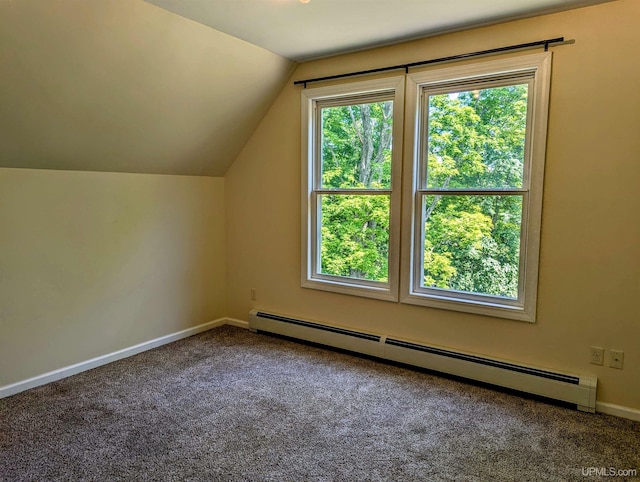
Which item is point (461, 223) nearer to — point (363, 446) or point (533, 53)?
point (533, 53)

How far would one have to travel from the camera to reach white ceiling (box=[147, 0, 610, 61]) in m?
2.50

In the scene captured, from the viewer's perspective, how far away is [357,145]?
357 cm

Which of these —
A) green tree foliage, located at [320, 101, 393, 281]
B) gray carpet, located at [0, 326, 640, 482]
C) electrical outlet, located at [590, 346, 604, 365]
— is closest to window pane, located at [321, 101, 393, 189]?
green tree foliage, located at [320, 101, 393, 281]

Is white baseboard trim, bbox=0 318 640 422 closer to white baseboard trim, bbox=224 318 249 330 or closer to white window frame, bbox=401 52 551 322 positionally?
white baseboard trim, bbox=224 318 249 330

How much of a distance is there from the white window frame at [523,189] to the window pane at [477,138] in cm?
7

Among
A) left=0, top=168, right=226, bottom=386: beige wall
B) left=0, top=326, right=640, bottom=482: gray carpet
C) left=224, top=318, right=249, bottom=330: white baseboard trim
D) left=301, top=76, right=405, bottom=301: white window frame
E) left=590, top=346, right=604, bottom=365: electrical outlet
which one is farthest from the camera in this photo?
left=224, top=318, right=249, bottom=330: white baseboard trim

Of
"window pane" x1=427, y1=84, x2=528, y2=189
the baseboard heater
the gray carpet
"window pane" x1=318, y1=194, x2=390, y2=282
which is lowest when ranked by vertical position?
the gray carpet

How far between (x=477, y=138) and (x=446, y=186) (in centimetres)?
39

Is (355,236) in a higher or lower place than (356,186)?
lower

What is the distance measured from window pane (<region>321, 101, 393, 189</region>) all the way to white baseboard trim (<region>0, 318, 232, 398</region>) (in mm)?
1802

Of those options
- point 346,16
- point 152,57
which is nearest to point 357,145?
point 346,16

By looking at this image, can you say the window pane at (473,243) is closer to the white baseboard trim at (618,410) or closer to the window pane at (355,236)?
the window pane at (355,236)

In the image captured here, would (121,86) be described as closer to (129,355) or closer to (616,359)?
(129,355)

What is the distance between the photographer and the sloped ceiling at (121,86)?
2.27 m
